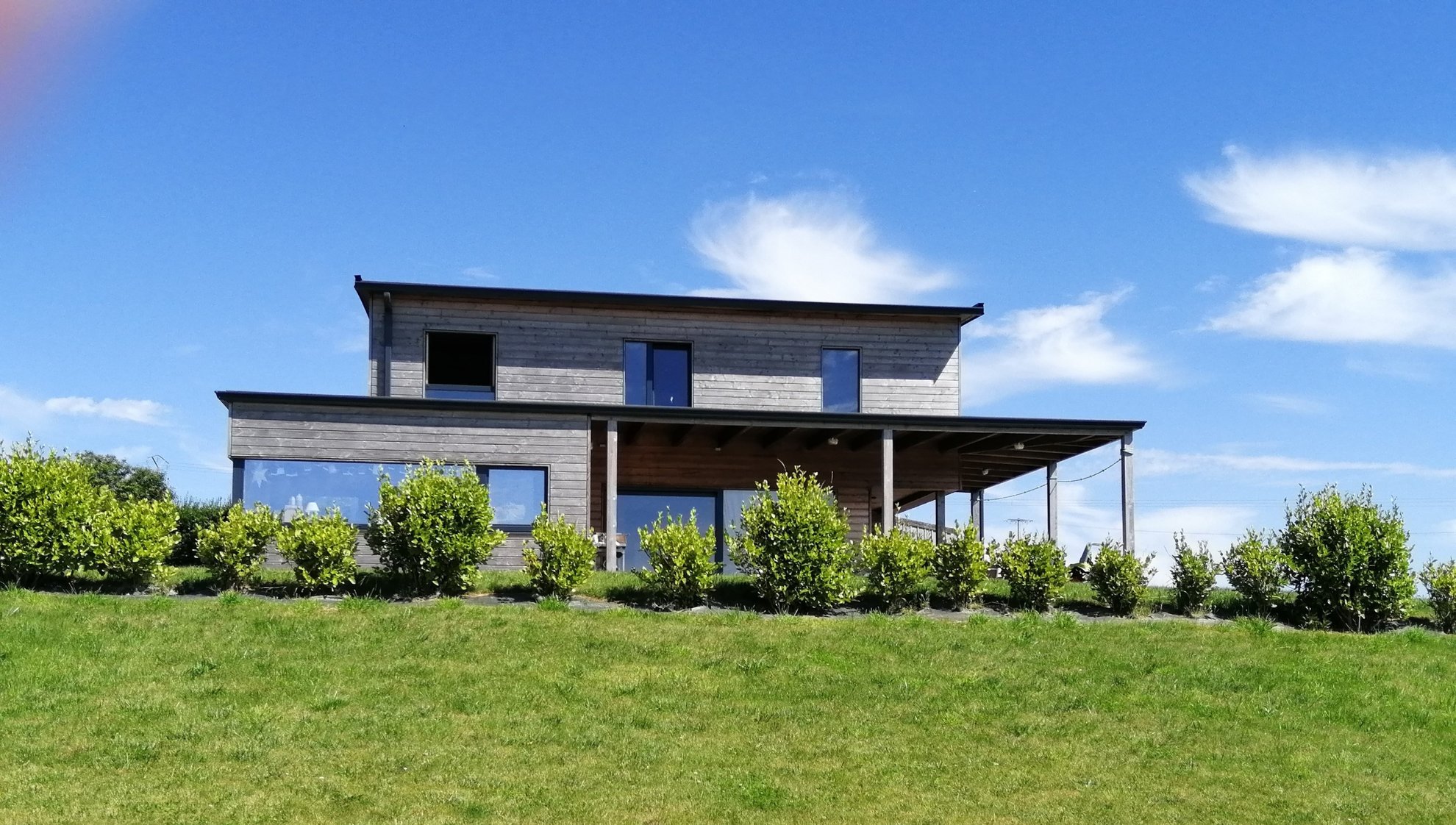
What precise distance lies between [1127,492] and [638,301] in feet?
31.6

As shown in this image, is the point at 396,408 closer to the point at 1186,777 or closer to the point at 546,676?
the point at 546,676

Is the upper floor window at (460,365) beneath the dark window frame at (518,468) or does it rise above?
above

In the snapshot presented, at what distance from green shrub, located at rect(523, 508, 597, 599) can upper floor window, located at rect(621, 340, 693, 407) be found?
8.93 m

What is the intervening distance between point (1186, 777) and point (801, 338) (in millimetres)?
16082

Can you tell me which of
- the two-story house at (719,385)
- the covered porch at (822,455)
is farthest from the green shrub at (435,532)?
the covered porch at (822,455)

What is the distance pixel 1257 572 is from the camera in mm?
17750

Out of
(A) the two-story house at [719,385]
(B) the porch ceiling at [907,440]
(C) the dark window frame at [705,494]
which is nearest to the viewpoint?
(B) the porch ceiling at [907,440]

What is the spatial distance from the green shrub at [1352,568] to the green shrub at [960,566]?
444 cm

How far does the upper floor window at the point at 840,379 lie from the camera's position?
26.1m

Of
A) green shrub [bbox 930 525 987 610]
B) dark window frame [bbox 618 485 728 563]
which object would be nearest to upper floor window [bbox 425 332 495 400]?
dark window frame [bbox 618 485 728 563]

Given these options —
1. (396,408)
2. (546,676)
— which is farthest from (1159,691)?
(396,408)

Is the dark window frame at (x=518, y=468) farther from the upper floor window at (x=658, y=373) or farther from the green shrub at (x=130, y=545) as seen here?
the green shrub at (x=130, y=545)

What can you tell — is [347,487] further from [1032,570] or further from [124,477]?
[124,477]

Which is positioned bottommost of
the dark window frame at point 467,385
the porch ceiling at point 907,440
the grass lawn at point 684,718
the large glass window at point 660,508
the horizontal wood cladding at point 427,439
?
the grass lawn at point 684,718
